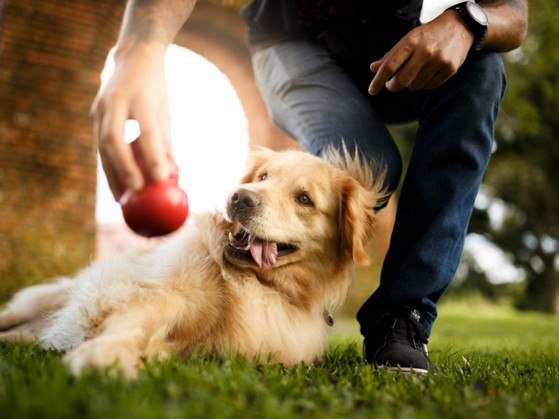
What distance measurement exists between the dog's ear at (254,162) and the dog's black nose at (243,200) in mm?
443

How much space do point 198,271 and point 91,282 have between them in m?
0.44

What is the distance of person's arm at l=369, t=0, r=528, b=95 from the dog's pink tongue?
674mm

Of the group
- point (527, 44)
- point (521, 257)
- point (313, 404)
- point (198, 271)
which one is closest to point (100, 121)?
point (313, 404)

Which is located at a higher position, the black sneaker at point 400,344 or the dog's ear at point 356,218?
the dog's ear at point 356,218

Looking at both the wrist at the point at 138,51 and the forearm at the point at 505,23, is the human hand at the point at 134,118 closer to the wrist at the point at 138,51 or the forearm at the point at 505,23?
the wrist at the point at 138,51

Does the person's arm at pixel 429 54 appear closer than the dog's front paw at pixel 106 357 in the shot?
No

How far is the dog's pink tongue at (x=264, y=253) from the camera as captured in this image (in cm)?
210

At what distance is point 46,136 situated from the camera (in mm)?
6617

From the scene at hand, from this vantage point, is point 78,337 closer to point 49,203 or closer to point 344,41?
point 344,41

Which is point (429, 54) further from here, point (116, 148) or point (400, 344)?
point (116, 148)

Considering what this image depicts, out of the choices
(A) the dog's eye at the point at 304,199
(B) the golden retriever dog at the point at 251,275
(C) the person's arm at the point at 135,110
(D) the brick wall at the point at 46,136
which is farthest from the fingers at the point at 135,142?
(D) the brick wall at the point at 46,136

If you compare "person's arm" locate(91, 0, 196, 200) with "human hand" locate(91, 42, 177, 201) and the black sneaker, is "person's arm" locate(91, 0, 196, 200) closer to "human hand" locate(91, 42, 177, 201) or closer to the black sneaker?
"human hand" locate(91, 42, 177, 201)

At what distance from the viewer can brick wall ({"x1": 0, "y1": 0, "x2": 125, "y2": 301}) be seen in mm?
6453

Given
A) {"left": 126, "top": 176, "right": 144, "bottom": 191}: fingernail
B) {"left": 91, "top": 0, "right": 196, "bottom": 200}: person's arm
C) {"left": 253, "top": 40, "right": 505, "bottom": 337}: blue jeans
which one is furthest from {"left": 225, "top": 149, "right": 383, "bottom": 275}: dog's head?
{"left": 126, "top": 176, "right": 144, "bottom": 191}: fingernail
